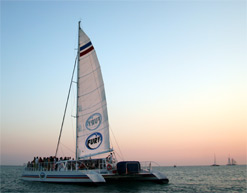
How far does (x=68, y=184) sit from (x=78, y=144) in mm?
3946

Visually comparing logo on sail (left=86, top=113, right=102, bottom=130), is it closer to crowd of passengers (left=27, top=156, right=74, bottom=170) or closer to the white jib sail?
the white jib sail

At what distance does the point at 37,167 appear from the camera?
2680 centimetres

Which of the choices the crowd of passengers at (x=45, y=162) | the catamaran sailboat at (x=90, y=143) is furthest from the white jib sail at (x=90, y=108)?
the crowd of passengers at (x=45, y=162)

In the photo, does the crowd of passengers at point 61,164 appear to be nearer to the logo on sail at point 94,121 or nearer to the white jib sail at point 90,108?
the white jib sail at point 90,108

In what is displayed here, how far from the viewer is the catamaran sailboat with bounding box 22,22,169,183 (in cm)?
2216

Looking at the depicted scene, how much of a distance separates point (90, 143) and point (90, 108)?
350 centimetres

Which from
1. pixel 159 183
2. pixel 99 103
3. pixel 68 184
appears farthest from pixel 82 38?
pixel 159 183

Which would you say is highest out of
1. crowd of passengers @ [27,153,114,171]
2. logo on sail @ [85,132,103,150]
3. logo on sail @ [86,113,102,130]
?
logo on sail @ [86,113,102,130]

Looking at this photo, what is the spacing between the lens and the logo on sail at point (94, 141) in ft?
79.2

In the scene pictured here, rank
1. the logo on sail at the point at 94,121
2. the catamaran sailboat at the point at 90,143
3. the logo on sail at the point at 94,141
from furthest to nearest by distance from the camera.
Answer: the logo on sail at the point at 94,121 → the logo on sail at the point at 94,141 → the catamaran sailboat at the point at 90,143

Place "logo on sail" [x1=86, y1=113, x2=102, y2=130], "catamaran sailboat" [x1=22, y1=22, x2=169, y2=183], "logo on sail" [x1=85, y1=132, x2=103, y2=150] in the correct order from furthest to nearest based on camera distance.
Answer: "logo on sail" [x1=86, y1=113, x2=102, y2=130], "logo on sail" [x1=85, y1=132, x2=103, y2=150], "catamaran sailboat" [x1=22, y1=22, x2=169, y2=183]

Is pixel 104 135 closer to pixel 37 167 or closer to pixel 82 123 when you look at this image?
pixel 82 123

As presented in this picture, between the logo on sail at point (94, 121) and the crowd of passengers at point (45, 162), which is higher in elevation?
the logo on sail at point (94, 121)

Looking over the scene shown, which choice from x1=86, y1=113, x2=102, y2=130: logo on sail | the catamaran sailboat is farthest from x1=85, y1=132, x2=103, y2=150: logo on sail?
x1=86, y1=113, x2=102, y2=130: logo on sail
